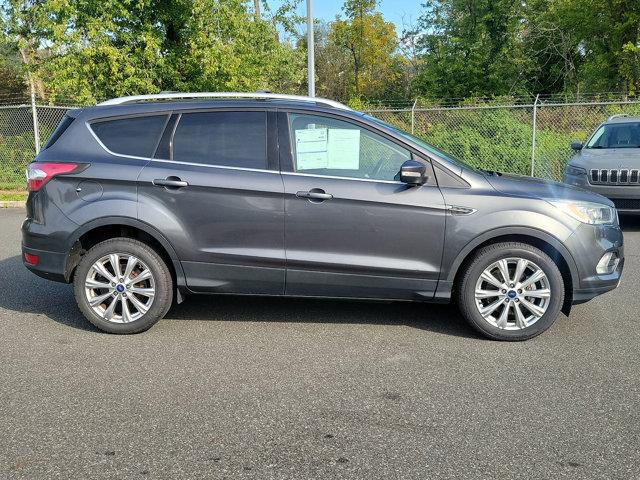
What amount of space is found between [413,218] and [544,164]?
10.7m

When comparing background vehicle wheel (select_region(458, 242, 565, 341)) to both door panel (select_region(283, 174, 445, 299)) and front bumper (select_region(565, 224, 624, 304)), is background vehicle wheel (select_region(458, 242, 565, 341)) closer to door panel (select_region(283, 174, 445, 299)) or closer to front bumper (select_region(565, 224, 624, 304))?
front bumper (select_region(565, 224, 624, 304))

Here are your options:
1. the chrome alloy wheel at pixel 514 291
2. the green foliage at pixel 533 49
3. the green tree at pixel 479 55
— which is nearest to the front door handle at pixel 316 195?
the chrome alloy wheel at pixel 514 291

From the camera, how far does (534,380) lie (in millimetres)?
3875

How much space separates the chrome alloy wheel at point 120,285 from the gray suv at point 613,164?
730 cm

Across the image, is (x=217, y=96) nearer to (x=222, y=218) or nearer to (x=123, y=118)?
(x=123, y=118)

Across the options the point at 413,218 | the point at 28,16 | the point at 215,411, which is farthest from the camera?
the point at 28,16

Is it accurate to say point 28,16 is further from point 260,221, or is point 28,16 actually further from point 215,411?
point 215,411

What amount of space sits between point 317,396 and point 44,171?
9.35ft

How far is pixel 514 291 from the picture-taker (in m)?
4.55

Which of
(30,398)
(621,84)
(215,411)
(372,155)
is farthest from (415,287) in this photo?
(621,84)

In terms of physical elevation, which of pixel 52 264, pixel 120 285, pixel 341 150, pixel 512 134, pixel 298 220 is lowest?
pixel 120 285

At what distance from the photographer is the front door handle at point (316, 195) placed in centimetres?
451

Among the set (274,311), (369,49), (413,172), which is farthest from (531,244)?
(369,49)

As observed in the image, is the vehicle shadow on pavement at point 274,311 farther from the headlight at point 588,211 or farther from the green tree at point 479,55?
the green tree at point 479,55
